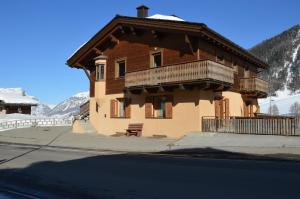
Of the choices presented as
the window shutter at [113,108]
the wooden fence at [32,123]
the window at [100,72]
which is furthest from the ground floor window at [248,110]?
the wooden fence at [32,123]

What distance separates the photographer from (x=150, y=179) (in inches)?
428

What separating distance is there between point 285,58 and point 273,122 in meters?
166

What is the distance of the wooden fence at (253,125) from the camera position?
21.7 meters

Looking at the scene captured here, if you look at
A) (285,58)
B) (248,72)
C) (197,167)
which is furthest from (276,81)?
(197,167)

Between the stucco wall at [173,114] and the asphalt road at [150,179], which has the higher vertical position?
the stucco wall at [173,114]

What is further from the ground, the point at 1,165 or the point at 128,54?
the point at 128,54

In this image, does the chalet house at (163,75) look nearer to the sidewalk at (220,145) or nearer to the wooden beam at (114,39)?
the wooden beam at (114,39)

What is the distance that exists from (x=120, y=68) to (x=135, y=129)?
18.5ft

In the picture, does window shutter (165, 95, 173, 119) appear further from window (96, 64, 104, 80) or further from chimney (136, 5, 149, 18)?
chimney (136, 5, 149, 18)

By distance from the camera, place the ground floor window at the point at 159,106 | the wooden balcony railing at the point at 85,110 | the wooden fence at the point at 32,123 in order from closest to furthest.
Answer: the ground floor window at the point at 159,106 < the wooden balcony railing at the point at 85,110 < the wooden fence at the point at 32,123

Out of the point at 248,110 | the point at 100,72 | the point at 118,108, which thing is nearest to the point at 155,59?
the point at 118,108

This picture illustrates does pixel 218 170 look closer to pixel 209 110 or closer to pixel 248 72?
pixel 209 110

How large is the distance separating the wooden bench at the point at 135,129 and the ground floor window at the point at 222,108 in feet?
18.4

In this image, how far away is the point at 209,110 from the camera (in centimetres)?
2680
